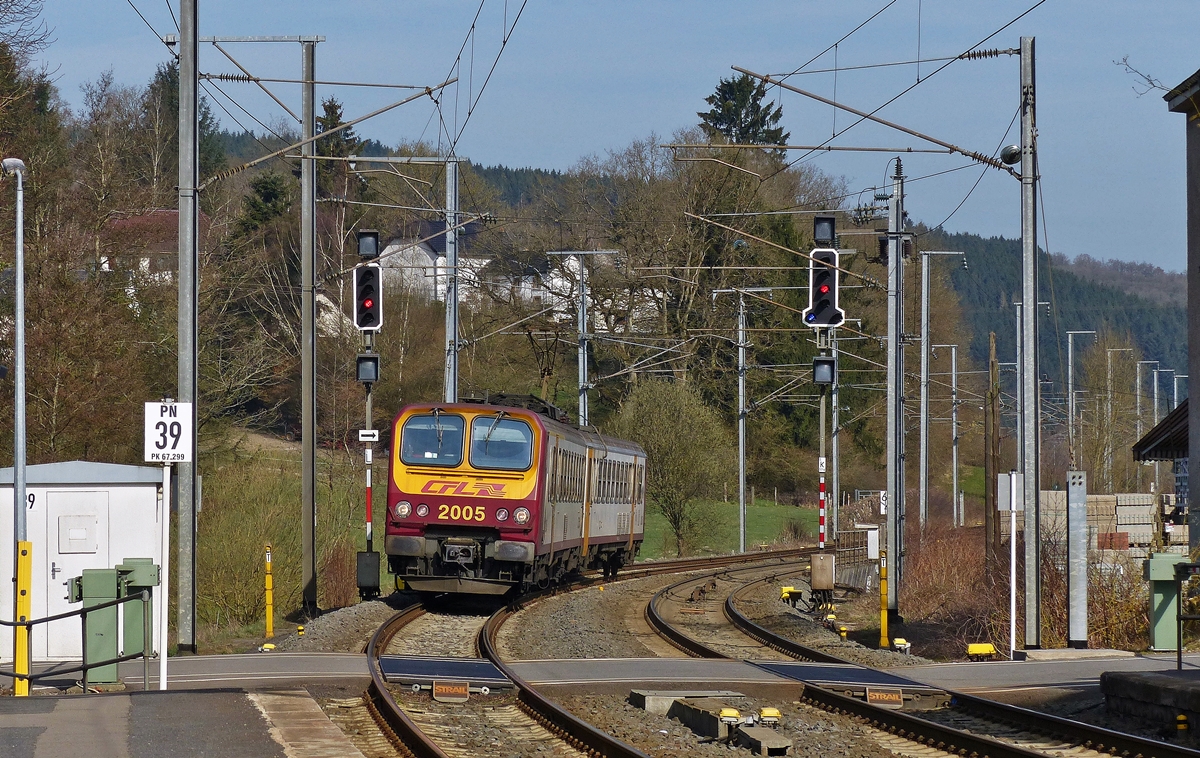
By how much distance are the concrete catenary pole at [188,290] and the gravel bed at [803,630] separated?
715cm

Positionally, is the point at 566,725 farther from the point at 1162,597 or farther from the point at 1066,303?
the point at 1066,303

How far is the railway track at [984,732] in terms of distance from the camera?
30.2 ft

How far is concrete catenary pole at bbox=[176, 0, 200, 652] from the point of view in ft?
51.2

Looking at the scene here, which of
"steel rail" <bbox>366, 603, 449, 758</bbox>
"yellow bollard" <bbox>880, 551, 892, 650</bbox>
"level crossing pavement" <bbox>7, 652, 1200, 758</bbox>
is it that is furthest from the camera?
"yellow bollard" <bbox>880, 551, 892, 650</bbox>

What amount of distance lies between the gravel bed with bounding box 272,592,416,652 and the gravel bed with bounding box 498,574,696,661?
165 cm

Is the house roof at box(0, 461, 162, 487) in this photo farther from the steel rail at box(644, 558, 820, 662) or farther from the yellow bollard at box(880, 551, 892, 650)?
the yellow bollard at box(880, 551, 892, 650)

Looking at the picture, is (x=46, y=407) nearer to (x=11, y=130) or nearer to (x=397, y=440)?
(x=11, y=130)

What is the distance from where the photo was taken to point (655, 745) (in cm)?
1005

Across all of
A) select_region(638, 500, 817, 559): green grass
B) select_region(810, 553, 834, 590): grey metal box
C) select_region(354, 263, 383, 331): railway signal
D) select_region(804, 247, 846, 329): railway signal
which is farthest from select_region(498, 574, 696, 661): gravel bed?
select_region(638, 500, 817, 559): green grass

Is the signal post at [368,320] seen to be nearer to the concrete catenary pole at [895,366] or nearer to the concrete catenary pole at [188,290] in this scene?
the concrete catenary pole at [188,290]

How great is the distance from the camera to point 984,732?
34.5ft

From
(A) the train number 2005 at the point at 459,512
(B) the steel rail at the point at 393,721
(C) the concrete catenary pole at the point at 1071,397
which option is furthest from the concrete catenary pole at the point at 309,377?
(C) the concrete catenary pole at the point at 1071,397

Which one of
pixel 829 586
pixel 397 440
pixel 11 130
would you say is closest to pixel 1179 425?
pixel 829 586

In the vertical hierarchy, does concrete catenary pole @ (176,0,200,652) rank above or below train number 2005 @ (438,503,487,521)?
above
